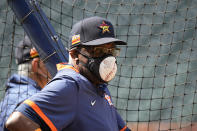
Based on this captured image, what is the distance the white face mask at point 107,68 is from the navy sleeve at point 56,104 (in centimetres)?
24

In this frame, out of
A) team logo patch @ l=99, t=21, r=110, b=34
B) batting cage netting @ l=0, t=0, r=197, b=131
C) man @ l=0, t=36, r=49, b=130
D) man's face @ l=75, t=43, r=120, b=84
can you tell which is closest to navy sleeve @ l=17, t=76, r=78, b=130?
man's face @ l=75, t=43, r=120, b=84

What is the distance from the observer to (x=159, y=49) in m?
4.49

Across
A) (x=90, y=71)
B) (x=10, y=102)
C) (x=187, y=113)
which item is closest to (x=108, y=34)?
(x=90, y=71)

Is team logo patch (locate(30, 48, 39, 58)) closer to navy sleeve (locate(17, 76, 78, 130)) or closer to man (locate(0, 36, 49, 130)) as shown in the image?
man (locate(0, 36, 49, 130))

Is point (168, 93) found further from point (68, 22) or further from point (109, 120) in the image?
point (109, 120)

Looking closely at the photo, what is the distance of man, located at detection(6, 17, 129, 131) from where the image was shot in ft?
5.24

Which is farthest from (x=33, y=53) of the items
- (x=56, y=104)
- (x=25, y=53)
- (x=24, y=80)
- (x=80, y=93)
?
(x=56, y=104)

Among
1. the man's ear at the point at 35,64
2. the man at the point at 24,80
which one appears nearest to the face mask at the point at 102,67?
the man at the point at 24,80

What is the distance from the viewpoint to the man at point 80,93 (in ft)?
5.24

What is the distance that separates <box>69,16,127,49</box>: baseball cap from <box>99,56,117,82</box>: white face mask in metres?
0.11

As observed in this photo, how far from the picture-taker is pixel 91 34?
6.45 feet

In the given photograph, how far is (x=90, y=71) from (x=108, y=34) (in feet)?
0.79

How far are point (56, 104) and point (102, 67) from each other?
40 centimetres

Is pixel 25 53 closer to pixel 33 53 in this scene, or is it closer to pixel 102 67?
pixel 33 53
